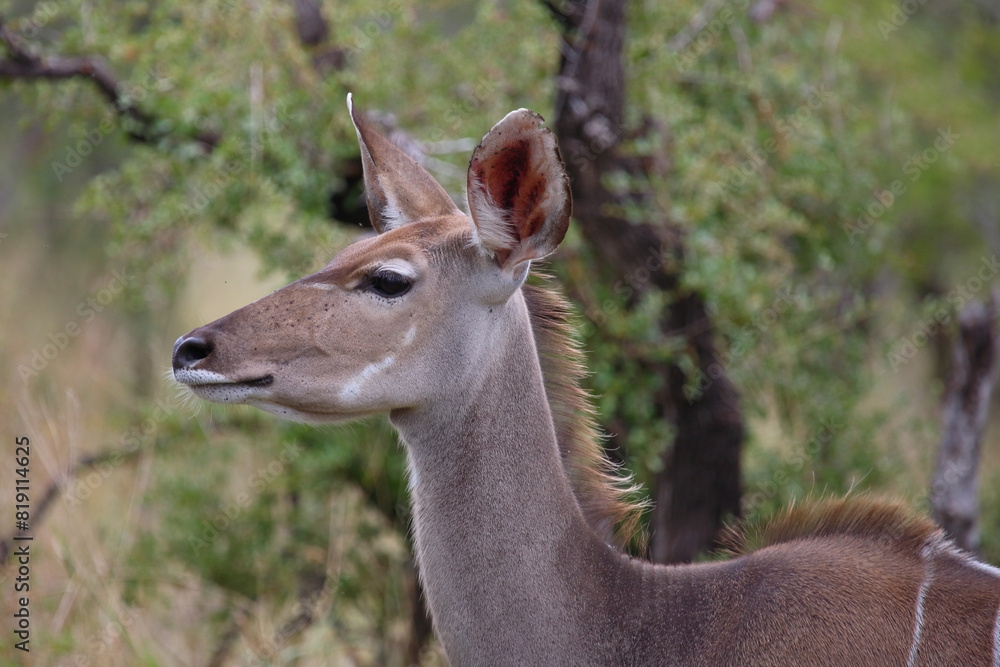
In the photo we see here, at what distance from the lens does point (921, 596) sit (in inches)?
119

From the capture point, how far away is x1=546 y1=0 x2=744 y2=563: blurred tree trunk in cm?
539

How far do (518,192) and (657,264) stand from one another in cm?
270

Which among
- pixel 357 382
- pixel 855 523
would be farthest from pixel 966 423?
pixel 357 382

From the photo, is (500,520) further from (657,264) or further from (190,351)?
(657,264)

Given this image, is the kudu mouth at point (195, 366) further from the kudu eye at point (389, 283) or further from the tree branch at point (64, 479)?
the tree branch at point (64, 479)

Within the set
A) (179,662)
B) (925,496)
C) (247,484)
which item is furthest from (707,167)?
(179,662)

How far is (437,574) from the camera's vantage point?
3.13 m

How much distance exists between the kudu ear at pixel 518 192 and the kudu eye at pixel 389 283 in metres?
0.27

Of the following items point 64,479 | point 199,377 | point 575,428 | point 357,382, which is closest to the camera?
point 199,377

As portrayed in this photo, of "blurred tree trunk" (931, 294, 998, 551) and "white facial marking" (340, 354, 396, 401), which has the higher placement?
"white facial marking" (340, 354, 396, 401)

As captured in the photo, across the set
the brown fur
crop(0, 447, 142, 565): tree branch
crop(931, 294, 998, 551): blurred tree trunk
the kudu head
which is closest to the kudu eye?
the kudu head

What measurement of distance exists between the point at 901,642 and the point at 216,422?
15.0ft

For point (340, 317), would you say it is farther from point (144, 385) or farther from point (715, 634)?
point (144, 385)

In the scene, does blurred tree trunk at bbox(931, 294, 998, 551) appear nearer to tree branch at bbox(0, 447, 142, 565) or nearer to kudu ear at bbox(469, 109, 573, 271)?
kudu ear at bbox(469, 109, 573, 271)
